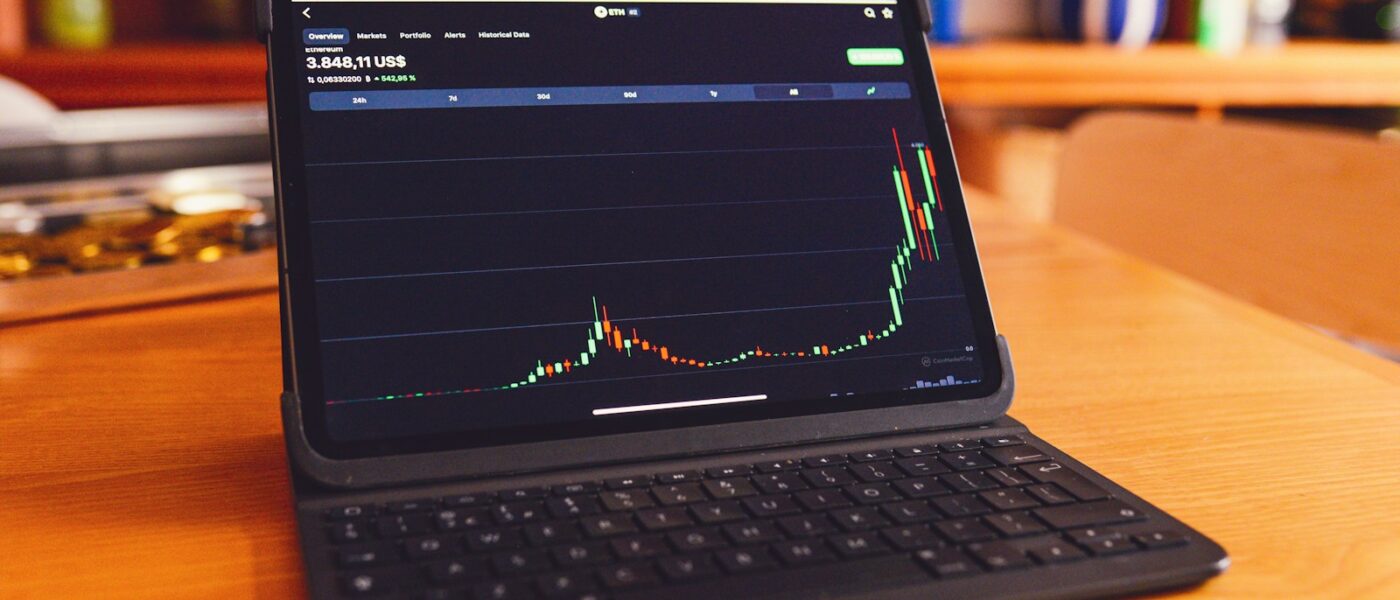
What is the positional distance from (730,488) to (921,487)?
73 millimetres

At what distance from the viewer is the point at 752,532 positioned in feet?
1.33

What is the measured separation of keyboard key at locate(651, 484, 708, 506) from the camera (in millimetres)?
430

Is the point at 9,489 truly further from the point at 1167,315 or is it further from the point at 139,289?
the point at 1167,315

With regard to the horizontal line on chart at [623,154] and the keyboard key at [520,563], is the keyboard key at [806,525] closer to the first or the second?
the keyboard key at [520,563]

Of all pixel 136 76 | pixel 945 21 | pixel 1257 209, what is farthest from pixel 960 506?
pixel 945 21

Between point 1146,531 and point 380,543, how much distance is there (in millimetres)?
265

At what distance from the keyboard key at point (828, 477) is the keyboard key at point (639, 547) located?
8cm

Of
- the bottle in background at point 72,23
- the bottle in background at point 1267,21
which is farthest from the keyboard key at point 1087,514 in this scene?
the bottle in background at point 1267,21

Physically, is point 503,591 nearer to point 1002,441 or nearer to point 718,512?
point 718,512

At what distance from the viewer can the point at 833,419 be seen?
502 millimetres

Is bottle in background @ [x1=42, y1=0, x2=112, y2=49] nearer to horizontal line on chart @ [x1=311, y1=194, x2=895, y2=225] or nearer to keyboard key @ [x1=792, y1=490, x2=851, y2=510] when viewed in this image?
horizontal line on chart @ [x1=311, y1=194, x2=895, y2=225]

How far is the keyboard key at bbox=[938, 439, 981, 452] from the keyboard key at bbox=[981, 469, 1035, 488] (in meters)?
0.02

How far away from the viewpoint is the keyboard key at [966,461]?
1.54 ft

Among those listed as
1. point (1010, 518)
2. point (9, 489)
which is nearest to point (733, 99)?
point (1010, 518)
